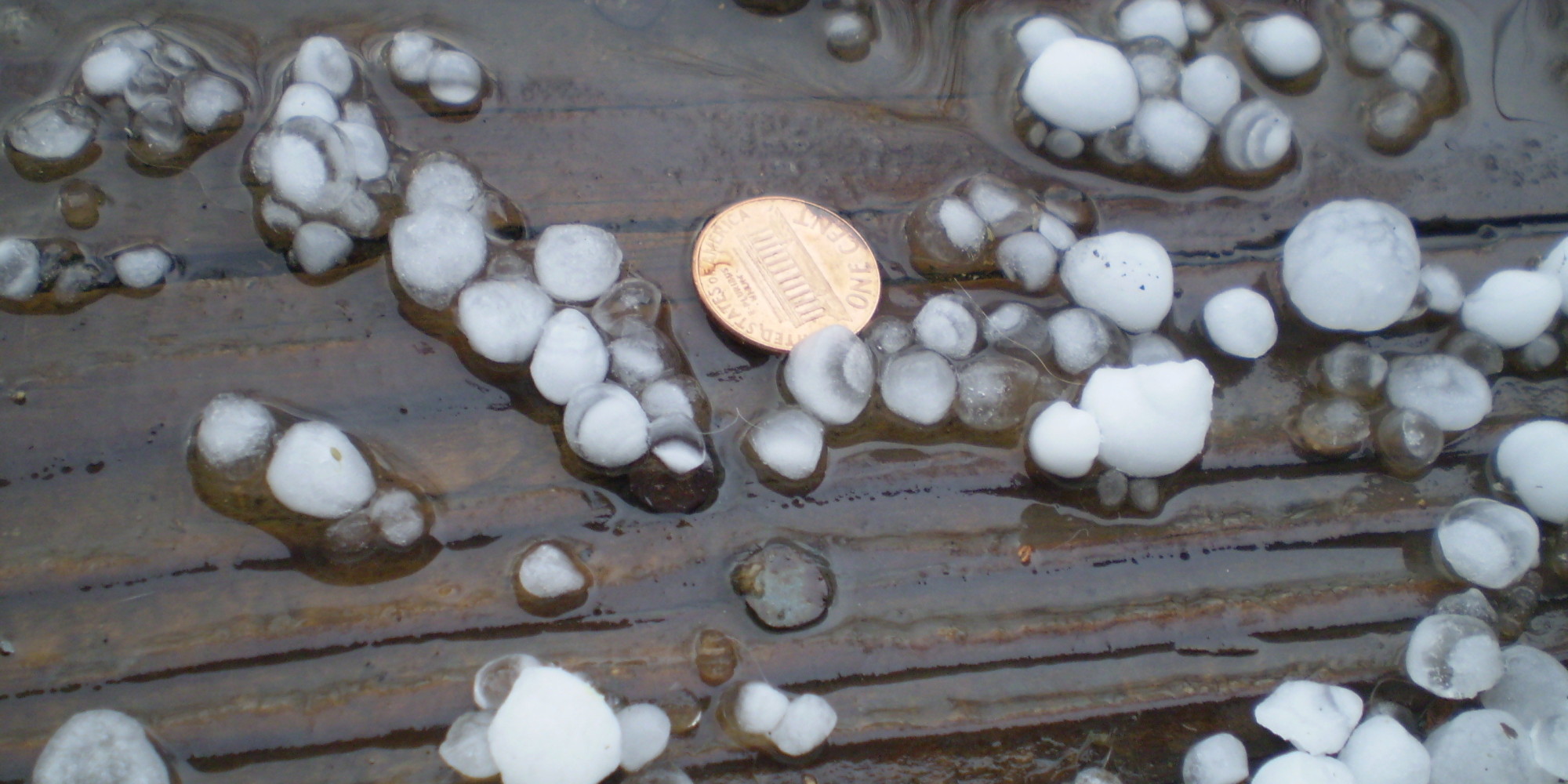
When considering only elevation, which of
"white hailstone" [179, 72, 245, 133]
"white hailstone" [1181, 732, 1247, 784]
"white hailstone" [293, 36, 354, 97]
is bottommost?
"white hailstone" [1181, 732, 1247, 784]

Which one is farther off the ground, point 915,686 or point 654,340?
point 654,340

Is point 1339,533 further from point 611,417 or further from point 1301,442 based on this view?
point 611,417

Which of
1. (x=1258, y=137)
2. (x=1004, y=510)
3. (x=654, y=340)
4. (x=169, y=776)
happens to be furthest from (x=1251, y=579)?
(x=169, y=776)

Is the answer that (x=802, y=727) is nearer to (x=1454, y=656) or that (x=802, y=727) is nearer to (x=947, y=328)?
(x=947, y=328)

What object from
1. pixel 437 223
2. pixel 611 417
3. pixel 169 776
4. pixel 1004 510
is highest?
pixel 437 223

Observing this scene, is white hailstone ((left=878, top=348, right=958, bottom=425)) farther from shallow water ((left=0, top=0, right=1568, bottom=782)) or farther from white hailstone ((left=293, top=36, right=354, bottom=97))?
white hailstone ((left=293, top=36, right=354, bottom=97))

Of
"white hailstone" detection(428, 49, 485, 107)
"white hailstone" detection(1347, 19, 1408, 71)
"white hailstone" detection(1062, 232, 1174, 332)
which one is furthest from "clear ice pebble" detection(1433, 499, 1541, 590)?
"white hailstone" detection(428, 49, 485, 107)
